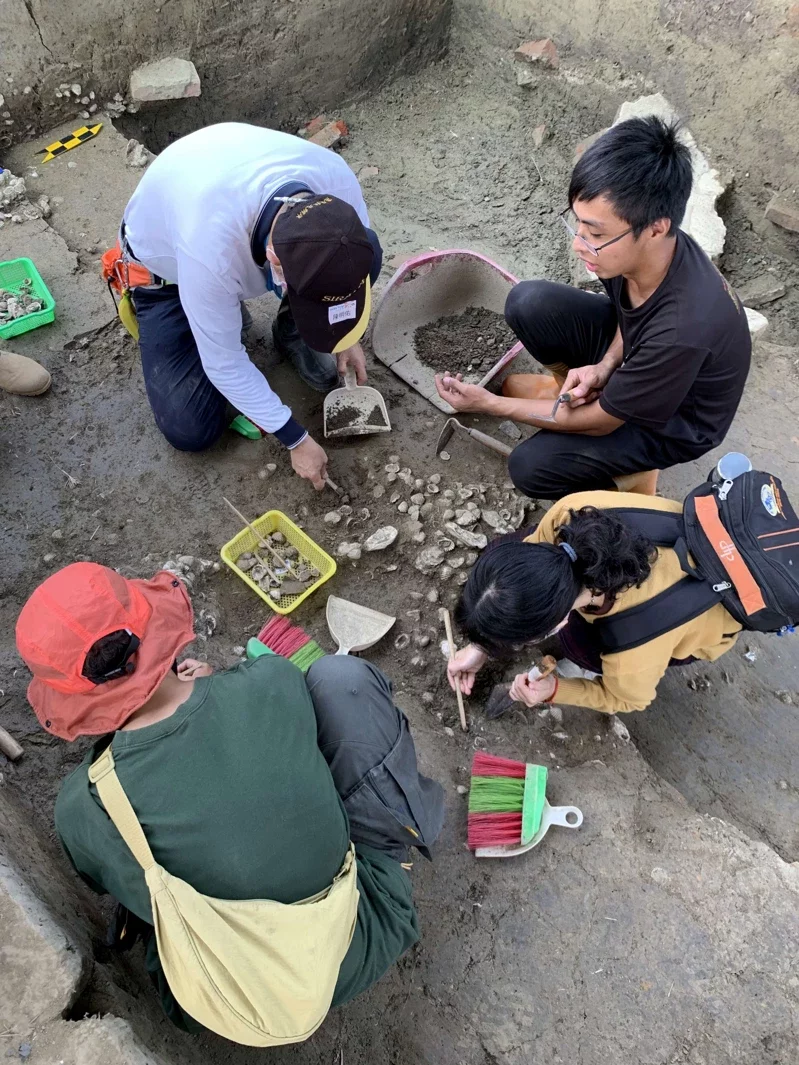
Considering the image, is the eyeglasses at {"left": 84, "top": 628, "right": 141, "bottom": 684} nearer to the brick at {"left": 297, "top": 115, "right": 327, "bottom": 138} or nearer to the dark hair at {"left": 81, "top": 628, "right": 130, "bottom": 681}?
the dark hair at {"left": 81, "top": 628, "right": 130, "bottom": 681}

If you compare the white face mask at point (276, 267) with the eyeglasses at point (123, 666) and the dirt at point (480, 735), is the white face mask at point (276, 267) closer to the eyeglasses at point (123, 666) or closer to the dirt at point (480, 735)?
the dirt at point (480, 735)

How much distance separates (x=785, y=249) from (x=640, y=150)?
230cm

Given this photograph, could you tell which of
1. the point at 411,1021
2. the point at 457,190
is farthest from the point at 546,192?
the point at 411,1021

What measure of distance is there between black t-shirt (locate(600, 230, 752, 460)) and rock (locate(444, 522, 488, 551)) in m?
0.70

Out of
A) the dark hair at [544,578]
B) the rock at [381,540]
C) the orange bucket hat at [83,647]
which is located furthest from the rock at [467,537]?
the orange bucket hat at [83,647]

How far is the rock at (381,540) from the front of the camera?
2.66 metres

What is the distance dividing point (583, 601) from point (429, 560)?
923 mm

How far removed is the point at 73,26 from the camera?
11.6 feet

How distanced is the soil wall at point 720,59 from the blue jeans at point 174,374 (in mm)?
2364

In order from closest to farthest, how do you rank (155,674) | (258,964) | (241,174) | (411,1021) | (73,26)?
(258,964) → (155,674) → (411,1021) → (241,174) → (73,26)

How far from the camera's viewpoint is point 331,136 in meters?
4.37

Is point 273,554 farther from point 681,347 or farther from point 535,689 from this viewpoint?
point 681,347

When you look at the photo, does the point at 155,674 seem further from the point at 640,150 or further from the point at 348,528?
the point at 640,150

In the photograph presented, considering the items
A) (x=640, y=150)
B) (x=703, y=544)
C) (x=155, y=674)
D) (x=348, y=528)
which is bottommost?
(x=348, y=528)
